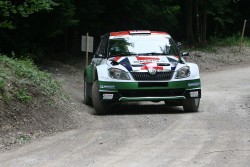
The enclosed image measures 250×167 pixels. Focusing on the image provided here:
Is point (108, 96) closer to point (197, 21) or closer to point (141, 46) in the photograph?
point (141, 46)

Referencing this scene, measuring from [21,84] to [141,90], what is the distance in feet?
8.40

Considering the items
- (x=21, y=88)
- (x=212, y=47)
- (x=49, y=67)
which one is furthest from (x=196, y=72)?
(x=212, y=47)

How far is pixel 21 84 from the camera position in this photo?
11.4 m

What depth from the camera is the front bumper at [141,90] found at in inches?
480

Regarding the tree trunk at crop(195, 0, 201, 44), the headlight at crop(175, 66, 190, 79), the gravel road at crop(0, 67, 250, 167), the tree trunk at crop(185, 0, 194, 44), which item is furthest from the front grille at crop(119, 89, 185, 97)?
the tree trunk at crop(185, 0, 194, 44)

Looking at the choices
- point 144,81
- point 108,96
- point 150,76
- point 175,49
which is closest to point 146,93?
point 144,81

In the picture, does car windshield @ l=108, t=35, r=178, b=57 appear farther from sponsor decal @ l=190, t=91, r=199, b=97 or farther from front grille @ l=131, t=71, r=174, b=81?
sponsor decal @ l=190, t=91, r=199, b=97

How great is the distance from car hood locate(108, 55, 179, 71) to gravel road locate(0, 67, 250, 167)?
1005 millimetres

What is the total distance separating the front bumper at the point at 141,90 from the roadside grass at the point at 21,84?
3.95ft

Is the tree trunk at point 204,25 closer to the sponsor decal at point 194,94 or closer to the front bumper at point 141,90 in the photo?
the sponsor decal at point 194,94

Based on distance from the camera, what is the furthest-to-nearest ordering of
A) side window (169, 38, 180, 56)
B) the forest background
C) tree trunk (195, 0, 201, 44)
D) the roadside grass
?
tree trunk (195, 0, 201, 44)
the forest background
side window (169, 38, 180, 56)
the roadside grass

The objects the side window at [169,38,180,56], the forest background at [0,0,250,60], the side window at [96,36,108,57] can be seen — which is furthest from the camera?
the forest background at [0,0,250,60]

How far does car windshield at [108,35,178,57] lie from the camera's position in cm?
1332

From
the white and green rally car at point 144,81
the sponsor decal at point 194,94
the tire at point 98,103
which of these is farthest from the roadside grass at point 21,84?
the sponsor decal at point 194,94
